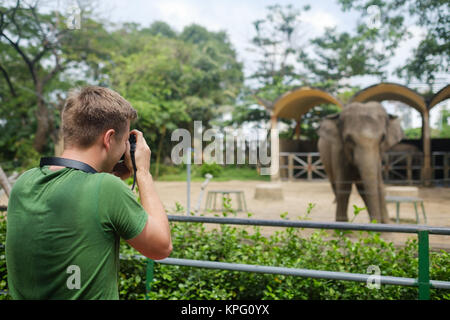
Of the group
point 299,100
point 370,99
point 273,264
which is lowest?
point 273,264

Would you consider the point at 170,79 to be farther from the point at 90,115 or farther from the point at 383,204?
the point at 90,115

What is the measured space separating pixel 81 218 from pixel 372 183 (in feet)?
12.8

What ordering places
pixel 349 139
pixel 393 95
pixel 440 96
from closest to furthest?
1. pixel 440 96
2. pixel 349 139
3. pixel 393 95

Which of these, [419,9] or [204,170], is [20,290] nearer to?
[419,9]

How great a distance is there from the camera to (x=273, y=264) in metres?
2.41

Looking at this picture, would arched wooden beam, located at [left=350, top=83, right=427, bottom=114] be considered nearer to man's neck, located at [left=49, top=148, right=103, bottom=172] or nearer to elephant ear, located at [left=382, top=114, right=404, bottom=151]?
elephant ear, located at [left=382, top=114, right=404, bottom=151]

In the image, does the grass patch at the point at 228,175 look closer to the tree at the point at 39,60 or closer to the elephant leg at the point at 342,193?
the elephant leg at the point at 342,193

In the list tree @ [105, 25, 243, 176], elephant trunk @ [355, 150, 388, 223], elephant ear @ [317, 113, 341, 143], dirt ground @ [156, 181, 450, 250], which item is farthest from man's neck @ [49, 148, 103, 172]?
tree @ [105, 25, 243, 176]

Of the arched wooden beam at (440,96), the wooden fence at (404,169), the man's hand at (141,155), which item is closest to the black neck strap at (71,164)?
the man's hand at (141,155)

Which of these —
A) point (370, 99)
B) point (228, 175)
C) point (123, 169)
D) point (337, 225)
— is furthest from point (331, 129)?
point (123, 169)

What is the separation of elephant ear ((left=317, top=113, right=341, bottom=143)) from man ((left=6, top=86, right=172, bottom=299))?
4.48 metres

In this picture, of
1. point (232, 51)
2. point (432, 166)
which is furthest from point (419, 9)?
point (232, 51)

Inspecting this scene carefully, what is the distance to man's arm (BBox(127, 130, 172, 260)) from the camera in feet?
3.02

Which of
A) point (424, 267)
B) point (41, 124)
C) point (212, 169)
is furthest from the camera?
point (41, 124)
